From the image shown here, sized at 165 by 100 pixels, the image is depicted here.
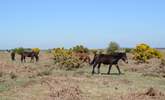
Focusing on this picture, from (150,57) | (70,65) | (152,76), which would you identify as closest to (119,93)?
(152,76)

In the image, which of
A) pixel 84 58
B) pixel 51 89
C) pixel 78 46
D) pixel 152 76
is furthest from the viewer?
pixel 78 46

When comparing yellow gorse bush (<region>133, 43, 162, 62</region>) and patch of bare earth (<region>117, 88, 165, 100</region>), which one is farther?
yellow gorse bush (<region>133, 43, 162, 62</region>)

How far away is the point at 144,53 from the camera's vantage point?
5847cm

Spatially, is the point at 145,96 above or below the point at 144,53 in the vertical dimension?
below

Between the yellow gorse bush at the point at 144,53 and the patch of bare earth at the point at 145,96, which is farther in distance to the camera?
the yellow gorse bush at the point at 144,53

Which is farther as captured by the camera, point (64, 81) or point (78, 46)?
point (78, 46)

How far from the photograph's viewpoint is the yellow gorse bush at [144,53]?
57.7m

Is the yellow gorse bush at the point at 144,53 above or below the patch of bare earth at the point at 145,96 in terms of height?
above

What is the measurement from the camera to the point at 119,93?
66.7 ft

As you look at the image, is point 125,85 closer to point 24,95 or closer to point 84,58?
point 24,95

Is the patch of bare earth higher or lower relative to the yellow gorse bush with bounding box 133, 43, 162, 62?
lower

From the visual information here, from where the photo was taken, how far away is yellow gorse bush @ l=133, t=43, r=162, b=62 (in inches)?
2270

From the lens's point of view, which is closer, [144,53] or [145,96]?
[145,96]

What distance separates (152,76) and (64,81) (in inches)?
365
